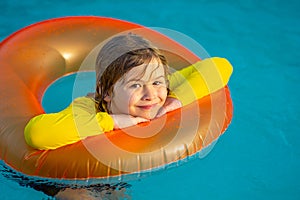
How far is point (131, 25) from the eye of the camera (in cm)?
327

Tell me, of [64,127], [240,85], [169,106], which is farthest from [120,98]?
[240,85]

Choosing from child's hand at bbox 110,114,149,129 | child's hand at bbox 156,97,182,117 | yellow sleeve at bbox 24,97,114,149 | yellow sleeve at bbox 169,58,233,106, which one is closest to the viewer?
yellow sleeve at bbox 24,97,114,149

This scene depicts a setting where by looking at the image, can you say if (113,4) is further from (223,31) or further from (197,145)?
(197,145)

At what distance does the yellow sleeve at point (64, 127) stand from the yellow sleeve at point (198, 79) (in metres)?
0.45

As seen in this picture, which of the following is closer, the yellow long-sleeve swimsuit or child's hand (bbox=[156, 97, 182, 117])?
the yellow long-sleeve swimsuit

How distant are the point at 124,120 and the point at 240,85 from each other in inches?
51.9

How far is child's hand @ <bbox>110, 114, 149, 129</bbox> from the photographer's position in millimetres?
2402

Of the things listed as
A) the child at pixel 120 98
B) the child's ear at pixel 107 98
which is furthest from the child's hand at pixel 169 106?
the child's ear at pixel 107 98

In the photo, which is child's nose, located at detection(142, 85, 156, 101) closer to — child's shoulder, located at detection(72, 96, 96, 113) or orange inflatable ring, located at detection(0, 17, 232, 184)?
orange inflatable ring, located at detection(0, 17, 232, 184)

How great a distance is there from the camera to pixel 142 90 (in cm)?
244

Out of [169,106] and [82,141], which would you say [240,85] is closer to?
[169,106]

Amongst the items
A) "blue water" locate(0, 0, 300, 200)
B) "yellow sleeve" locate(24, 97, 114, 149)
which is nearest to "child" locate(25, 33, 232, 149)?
"yellow sleeve" locate(24, 97, 114, 149)

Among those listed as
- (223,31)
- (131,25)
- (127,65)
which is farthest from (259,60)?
(127,65)

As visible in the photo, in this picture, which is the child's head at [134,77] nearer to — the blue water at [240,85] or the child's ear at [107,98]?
the child's ear at [107,98]
